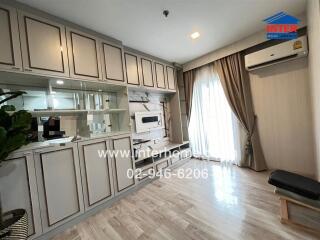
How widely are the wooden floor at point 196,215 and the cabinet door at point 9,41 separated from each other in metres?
1.98

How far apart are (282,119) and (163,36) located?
8.65 ft

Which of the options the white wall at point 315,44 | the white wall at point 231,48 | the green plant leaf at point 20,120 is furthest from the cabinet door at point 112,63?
the white wall at point 315,44

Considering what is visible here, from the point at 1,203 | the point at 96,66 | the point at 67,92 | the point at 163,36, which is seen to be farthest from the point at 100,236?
the point at 163,36

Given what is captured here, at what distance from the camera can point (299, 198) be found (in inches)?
Answer: 65.3

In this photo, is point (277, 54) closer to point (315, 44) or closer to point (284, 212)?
point (315, 44)

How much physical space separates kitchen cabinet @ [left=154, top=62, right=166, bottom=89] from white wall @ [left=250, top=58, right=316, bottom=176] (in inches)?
73.3

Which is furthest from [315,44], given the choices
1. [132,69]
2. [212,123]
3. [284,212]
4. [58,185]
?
[58,185]

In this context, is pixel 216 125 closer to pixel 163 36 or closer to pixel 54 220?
pixel 163 36

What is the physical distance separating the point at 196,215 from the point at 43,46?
2755mm

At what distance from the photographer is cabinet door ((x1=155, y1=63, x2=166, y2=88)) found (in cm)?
355

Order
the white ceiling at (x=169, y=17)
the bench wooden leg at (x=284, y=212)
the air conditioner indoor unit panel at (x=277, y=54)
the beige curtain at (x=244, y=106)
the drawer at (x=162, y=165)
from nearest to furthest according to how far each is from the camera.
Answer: the bench wooden leg at (x=284, y=212), the white ceiling at (x=169, y=17), the air conditioner indoor unit panel at (x=277, y=54), the beige curtain at (x=244, y=106), the drawer at (x=162, y=165)

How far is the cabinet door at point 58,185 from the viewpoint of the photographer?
5.74 ft

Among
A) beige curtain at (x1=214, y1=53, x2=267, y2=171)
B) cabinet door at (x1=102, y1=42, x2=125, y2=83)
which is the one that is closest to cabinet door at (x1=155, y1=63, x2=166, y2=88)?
cabinet door at (x1=102, y1=42, x2=125, y2=83)

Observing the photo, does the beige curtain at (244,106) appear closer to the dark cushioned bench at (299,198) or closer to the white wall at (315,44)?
the white wall at (315,44)
